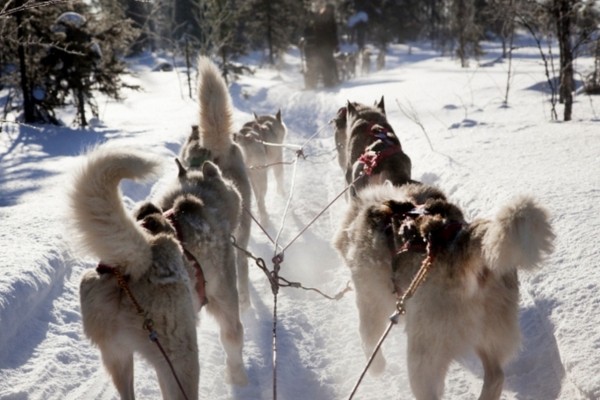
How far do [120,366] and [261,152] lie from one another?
18.0 ft

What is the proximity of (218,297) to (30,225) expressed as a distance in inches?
105

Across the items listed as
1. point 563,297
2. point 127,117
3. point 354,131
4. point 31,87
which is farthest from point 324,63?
point 563,297

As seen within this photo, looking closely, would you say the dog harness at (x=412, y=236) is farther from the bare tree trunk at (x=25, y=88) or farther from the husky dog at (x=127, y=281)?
the bare tree trunk at (x=25, y=88)

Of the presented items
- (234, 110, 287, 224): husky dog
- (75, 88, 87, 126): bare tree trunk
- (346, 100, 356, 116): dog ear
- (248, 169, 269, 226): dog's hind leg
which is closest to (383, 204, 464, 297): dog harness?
(346, 100, 356, 116): dog ear

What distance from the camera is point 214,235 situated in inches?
126

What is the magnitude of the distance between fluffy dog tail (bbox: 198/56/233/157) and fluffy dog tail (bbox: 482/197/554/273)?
296 centimetres

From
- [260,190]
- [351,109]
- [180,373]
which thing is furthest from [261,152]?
[180,373]

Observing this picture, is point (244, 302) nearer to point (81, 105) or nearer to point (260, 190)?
point (260, 190)

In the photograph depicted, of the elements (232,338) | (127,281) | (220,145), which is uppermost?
(220,145)

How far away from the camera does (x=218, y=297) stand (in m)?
3.36

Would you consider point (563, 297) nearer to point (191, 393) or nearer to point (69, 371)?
point (191, 393)

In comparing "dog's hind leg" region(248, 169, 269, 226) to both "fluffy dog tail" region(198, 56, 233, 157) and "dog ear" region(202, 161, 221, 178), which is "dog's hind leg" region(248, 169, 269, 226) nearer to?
"fluffy dog tail" region(198, 56, 233, 157)

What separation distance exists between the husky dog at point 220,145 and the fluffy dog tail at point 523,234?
2.60 meters

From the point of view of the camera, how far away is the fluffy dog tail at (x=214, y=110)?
433 cm
